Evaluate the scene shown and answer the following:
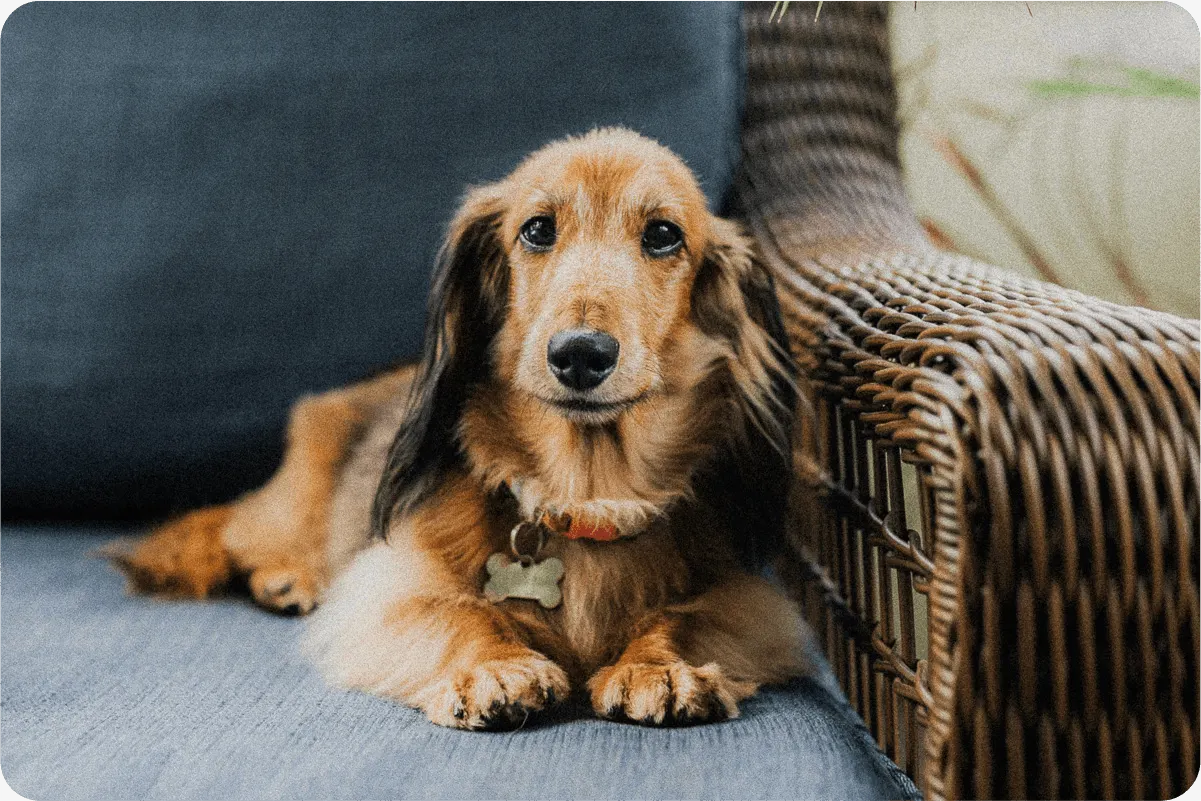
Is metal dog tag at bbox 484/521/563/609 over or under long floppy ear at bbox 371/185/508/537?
under

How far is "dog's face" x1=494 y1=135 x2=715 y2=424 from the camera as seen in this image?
4.01 feet

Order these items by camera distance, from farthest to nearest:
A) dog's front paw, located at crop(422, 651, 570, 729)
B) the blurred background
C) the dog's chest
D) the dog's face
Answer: the blurred background → the dog's chest → the dog's face → dog's front paw, located at crop(422, 651, 570, 729)

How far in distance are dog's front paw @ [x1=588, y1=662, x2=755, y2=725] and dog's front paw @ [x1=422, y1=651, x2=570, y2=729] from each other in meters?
0.06

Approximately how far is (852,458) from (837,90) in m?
0.79

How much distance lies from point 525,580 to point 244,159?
0.90 meters

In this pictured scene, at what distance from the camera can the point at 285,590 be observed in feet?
5.34

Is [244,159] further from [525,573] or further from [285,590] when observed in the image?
[525,573]

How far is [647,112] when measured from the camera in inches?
66.4

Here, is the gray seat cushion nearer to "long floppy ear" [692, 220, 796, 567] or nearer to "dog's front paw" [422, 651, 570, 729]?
"dog's front paw" [422, 651, 570, 729]

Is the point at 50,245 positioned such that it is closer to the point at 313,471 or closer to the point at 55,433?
the point at 55,433

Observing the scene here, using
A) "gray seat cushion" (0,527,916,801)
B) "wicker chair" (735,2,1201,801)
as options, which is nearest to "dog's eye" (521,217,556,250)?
"wicker chair" (735,2,1201,801)

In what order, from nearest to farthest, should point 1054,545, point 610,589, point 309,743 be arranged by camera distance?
point 1054,545, point 309,743, point 610,589

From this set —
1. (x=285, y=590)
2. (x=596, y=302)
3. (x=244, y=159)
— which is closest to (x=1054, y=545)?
(x=596, y=302)

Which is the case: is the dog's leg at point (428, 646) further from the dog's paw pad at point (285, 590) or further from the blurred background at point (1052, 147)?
the blurred background at point (1052, 147)
